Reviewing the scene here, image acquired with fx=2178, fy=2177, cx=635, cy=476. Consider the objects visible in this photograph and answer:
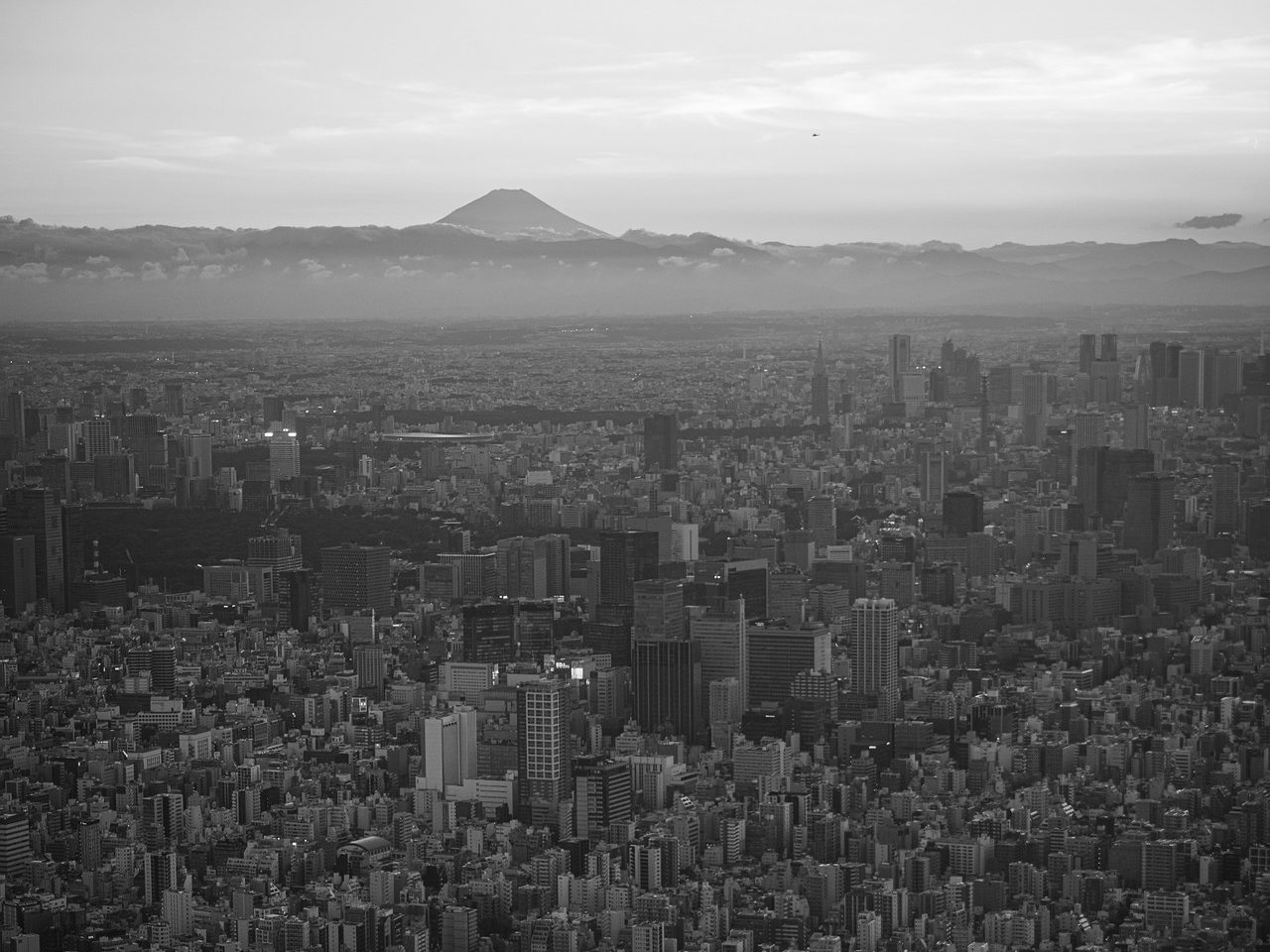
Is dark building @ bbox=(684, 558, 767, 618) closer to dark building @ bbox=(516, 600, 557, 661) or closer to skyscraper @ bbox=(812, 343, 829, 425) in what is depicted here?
dark building @ bbox=(516, 600, 557, 661)

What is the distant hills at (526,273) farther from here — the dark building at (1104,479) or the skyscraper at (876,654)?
the skyscraper at (876,654)

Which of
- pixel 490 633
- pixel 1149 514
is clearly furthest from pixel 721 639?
pixel 1149 514

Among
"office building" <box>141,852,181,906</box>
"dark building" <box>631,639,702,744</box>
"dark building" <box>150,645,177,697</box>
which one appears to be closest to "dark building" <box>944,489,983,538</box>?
"dark building" <box>631,639,702,744</box>

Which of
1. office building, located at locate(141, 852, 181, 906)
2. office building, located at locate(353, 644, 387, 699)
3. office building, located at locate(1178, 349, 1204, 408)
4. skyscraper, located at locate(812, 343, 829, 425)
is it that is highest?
office building, located at locate(1178, 349, 1204, 408)

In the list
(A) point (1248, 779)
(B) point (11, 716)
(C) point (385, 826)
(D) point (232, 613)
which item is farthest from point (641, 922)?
(D) point (232, 613)

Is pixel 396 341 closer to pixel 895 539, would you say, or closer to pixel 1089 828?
pixel 895 539

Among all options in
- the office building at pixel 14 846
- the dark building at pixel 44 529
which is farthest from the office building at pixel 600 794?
the dark building at pixel 44 529

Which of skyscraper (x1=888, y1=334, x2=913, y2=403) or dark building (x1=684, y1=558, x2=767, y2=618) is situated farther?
skyscraper (x1=888, y1=334, x2=913, y2=403)
